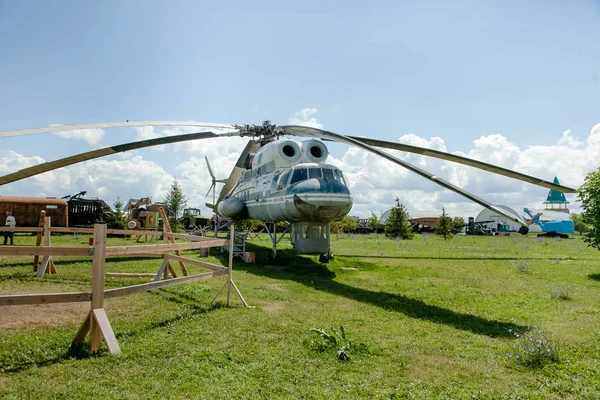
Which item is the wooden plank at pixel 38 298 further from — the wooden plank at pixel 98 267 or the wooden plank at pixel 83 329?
the wooden plank at pixel 83 329

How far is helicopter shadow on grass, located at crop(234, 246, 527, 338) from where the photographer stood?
6.77 m

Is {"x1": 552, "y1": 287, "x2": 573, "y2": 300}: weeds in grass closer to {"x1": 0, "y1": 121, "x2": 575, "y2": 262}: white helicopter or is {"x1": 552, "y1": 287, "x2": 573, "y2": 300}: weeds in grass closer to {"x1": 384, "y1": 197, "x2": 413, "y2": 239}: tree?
{"x1": 0, "y1": 121, "x2": 575, "y2": 262}: white helicopter

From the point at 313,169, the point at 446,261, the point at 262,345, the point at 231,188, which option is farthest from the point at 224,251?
the point at 262,345

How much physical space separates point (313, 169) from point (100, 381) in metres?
9.67

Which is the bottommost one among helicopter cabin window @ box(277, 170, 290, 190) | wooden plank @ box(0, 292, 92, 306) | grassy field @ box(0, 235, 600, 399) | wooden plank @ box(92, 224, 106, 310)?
grassy field @ box(0, 235, 600, 399)

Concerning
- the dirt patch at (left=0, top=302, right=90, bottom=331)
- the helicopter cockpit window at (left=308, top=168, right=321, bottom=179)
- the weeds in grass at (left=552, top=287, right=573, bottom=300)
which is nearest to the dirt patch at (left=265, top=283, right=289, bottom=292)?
the helicopter cockpit window at (left=308, top=168, right=321, bottom=179)

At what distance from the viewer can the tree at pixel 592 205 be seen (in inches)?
533

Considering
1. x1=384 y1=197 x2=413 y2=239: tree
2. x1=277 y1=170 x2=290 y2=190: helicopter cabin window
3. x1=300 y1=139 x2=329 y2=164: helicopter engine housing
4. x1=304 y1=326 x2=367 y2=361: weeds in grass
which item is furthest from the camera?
x1=384 y1=197 x2=413 y2=239: tree

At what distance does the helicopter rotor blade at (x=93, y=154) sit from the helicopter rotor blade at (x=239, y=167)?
3.54 meters

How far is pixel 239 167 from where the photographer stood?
19.7 meters

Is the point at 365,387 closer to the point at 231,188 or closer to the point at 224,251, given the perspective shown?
the point at 224,251

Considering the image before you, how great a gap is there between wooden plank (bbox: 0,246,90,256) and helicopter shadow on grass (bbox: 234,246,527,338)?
5.88m

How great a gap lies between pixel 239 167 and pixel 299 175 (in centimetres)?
745

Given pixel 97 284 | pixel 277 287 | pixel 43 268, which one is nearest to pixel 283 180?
pixel 277 287
